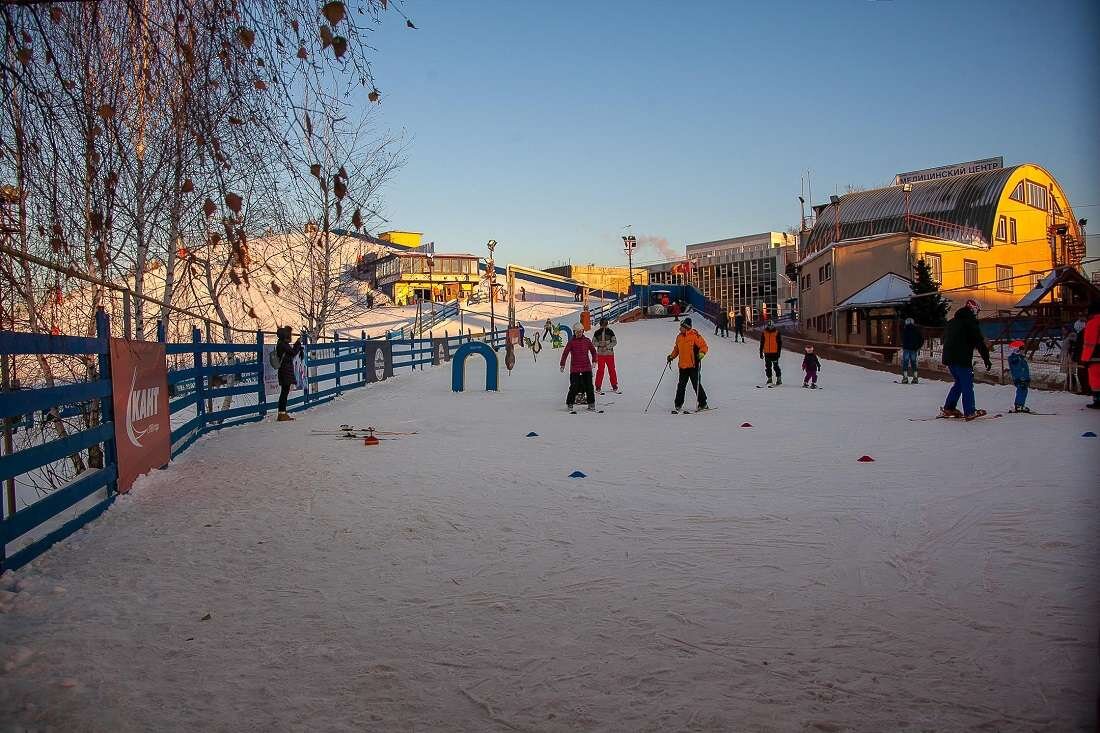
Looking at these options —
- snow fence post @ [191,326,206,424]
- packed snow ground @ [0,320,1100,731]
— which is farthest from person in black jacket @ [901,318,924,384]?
snow fence post @ [191,326,206,424]

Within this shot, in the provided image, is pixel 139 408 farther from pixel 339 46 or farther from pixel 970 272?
pixel 970 272

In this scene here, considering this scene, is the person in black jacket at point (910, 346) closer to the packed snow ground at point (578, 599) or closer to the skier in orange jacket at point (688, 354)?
the skier in orange jacket at point (688, 354)

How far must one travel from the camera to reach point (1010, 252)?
38719 millimetres

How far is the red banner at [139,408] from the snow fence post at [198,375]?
2.12 m

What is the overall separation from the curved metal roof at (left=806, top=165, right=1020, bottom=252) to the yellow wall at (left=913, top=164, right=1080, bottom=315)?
66cm

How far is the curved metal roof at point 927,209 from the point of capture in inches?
1519

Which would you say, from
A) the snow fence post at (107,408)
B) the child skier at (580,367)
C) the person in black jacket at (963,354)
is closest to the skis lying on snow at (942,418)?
the person in black jacket at (963,354)

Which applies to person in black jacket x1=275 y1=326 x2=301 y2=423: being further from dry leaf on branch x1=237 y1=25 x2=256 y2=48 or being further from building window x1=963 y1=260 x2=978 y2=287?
building window x1=963 y1=260 x2=978 y2=287

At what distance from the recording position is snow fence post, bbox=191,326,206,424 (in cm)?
998

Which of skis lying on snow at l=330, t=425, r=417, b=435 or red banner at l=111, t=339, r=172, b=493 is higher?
red banner at l=111, t=339, r=172, b=493

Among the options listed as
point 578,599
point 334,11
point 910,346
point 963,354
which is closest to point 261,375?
point 578,599

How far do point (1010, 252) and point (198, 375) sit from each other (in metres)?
40.4

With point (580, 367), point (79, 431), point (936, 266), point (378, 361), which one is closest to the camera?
point (79, 431)

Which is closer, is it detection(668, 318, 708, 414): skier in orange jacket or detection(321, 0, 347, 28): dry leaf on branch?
detection(321, 0, 347, 28): dry leaf on branch
